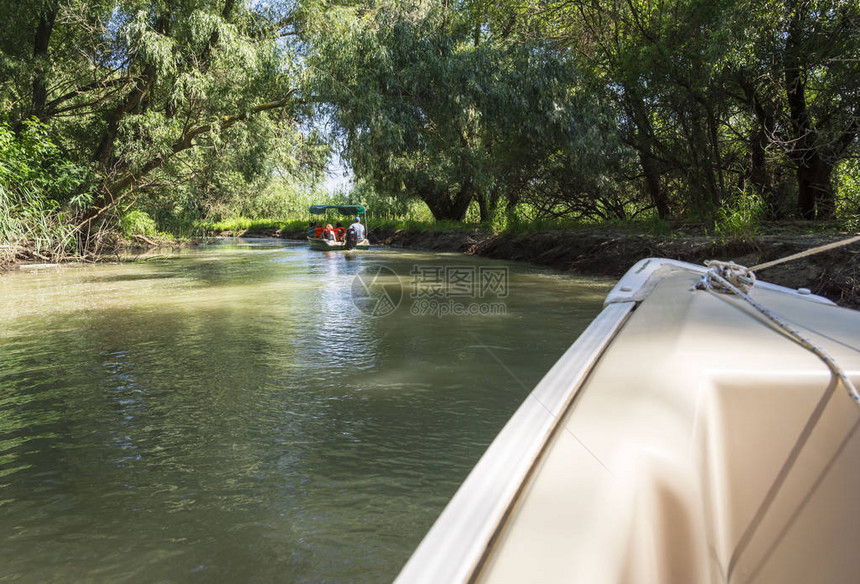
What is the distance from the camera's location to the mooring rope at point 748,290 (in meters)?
1.08

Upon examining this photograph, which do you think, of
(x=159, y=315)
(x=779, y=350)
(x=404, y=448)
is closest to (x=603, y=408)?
(x=779, y=350)

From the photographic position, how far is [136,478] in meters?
2.07

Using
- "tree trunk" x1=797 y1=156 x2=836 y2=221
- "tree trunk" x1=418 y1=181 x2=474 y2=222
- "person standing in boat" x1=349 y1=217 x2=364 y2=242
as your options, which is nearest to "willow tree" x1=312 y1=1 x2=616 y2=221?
"tree trunk" x1=797 y1=156 x2=836 y2=221

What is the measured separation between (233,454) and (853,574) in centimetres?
200

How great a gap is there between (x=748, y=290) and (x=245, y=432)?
206cm

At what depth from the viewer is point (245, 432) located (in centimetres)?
250

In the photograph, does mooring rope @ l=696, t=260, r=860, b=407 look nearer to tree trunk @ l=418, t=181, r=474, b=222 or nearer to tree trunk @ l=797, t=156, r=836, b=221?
tree trunk @ l=797, t=156, r=836, b=221

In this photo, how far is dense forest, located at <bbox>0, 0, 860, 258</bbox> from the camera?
26.5 feet

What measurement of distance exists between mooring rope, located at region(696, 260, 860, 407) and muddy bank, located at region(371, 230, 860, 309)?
10.9 ft

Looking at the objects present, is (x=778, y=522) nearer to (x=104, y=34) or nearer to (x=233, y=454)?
(x=233, y=454)

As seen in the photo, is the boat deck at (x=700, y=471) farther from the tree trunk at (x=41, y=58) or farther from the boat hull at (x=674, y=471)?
the tree trunk at (x=41, y=58)

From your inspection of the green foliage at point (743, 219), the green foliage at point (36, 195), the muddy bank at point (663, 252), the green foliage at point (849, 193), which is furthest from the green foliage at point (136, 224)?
the green foliage at point (849, 193)

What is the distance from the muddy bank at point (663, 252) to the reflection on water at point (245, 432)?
76.8 inches

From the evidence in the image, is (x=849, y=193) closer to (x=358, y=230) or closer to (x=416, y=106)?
(x=416, y=106)
